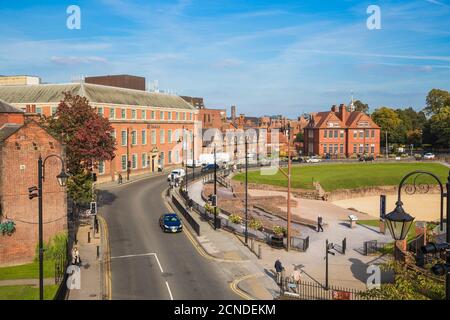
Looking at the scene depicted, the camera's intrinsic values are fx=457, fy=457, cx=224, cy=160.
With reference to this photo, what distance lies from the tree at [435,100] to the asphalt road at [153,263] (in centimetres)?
9979

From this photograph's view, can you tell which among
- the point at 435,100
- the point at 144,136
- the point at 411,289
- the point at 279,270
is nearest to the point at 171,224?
the point at 279,270

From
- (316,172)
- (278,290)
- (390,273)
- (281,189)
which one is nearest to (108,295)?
(278,290)

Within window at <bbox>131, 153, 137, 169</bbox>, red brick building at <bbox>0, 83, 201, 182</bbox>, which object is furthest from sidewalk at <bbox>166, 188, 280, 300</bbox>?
window at <bbox>131, 153, 137, 169</bbox>

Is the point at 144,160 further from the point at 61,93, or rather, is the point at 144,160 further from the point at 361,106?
the point at 361,106

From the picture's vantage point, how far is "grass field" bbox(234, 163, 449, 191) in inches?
2611

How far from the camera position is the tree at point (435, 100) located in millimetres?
121688

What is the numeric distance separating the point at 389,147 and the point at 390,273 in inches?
3899

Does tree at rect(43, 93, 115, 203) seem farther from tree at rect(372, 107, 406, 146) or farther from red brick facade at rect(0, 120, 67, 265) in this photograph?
tree at rect(372, 107, 406, 146)

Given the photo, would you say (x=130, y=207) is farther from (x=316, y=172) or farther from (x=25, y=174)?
(x=316, y=172)

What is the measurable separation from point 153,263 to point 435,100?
115m

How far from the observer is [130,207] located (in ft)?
156

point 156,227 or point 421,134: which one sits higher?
point 421,134

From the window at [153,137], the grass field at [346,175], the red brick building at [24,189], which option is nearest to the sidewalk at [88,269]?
the red brick building at [24,189]

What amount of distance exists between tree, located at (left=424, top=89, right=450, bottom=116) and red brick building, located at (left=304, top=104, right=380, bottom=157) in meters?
30.1
